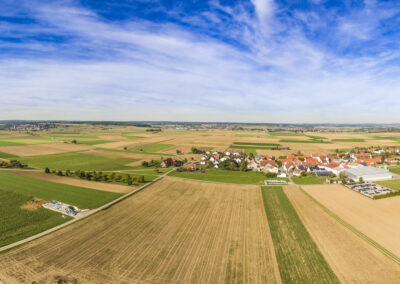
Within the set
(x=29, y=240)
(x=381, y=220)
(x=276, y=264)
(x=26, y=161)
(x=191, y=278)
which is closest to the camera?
(x=191, y=278)

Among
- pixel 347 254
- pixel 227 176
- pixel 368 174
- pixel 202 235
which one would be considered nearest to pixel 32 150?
pixel 227 176

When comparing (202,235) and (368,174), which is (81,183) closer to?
(202,235)

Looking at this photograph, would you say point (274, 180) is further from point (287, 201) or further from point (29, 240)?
point (29, 240)

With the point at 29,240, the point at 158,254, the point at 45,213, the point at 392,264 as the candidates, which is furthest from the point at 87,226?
the point at 392,264

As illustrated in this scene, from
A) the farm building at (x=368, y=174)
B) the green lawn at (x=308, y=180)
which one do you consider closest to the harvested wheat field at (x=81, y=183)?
the green lawn at (x=308, y=180)

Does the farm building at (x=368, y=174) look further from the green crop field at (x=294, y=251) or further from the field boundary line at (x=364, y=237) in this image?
the green crop field at (x=294, y=251)

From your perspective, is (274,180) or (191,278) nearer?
(191,278)
